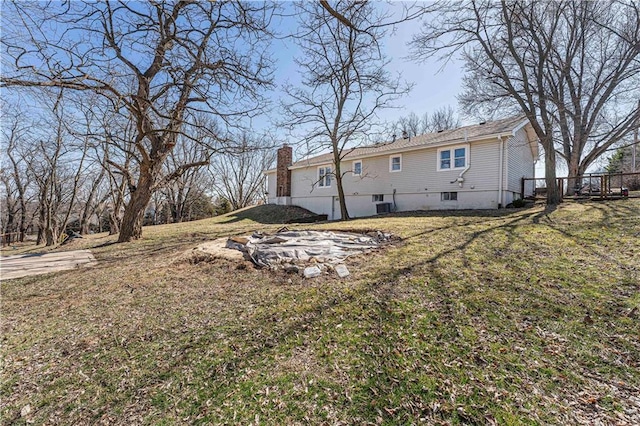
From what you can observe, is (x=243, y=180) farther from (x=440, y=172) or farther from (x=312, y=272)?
(x=312, y=272)

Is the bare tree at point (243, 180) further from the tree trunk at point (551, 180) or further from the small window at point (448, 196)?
the tree trunk at point (551, 180)

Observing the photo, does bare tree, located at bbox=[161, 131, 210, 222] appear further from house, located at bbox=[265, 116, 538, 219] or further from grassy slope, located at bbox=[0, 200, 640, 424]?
grassy slope, located at bbox=[0, 200, 640, 424]

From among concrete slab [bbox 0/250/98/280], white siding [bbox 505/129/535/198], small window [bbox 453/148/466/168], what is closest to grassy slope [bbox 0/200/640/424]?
concrete slab [bbox 0/250/98/280]

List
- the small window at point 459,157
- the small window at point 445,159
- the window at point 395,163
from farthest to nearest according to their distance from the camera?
the window at point 395,163, the small window at point 445,159, the small window at point 459,157

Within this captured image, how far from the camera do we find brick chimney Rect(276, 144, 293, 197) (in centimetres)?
2200

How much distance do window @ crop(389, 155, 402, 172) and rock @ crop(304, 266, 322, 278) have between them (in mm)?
11692

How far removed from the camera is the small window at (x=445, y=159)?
13930 millimetres

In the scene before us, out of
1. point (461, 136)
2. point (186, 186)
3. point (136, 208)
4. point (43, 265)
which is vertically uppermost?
point (461, 136)

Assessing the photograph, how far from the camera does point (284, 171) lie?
72.6 ft

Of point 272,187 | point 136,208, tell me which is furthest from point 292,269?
point 272,187

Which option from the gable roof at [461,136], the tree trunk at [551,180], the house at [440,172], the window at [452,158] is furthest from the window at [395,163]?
the tree trunk at [551,180]

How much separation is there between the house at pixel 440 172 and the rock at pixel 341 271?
30.3 ft

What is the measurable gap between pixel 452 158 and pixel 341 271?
10981 millimetres

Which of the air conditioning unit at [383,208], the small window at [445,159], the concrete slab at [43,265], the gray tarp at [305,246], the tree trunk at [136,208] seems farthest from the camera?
the air conditioning unit at [383,208]
